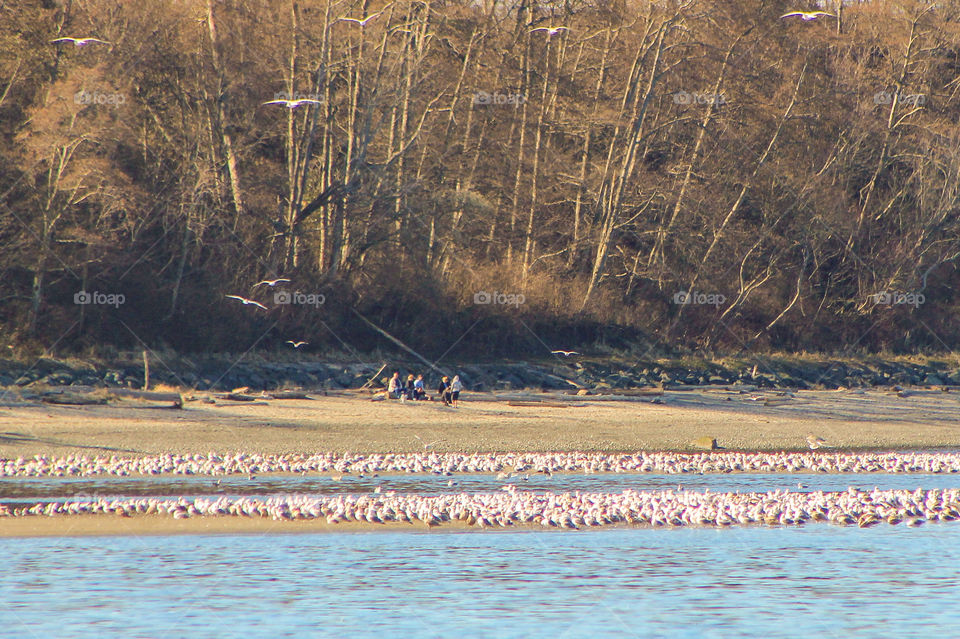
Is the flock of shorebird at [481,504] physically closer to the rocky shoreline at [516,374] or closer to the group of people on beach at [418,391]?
the group of people on beach at [418,391]

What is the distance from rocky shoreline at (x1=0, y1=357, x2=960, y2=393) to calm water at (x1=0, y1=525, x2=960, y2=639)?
13.9 metres

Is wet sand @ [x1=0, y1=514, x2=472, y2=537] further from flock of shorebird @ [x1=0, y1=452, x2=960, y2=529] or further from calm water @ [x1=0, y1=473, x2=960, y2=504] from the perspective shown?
calm water @ [x1=0, y1=473, x2=960, y2=504]

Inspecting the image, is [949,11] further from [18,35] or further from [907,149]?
[18,35]

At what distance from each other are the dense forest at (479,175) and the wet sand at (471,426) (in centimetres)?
774

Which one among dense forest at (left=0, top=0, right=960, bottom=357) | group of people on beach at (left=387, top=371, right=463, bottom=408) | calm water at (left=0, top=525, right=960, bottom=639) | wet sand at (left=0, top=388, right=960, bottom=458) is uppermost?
dense forest at (left=0, top=0, right=960, bottom=357)

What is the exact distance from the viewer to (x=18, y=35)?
28.5m

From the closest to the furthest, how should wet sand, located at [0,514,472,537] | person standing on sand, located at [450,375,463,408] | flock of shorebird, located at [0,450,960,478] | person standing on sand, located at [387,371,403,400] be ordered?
wet sand, located at [0,514,472,537]
flock of shorebird, located at [0,450,960,478]
person standing on sand, located at [450,375,463,408]
person standing on sand, located at [387,371,403,400]

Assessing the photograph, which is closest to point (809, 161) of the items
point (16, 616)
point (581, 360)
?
point (581, 360)

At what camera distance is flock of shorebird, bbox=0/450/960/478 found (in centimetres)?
1653

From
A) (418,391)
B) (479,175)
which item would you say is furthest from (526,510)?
(479,175)

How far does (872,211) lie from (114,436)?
103 ft

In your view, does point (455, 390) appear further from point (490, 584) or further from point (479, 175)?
point (479, 175)

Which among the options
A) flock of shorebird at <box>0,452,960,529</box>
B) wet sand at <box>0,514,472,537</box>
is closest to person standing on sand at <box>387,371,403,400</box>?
flock of shorebird at <box>0,452,960,529</box>

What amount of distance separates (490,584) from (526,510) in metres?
2.77
